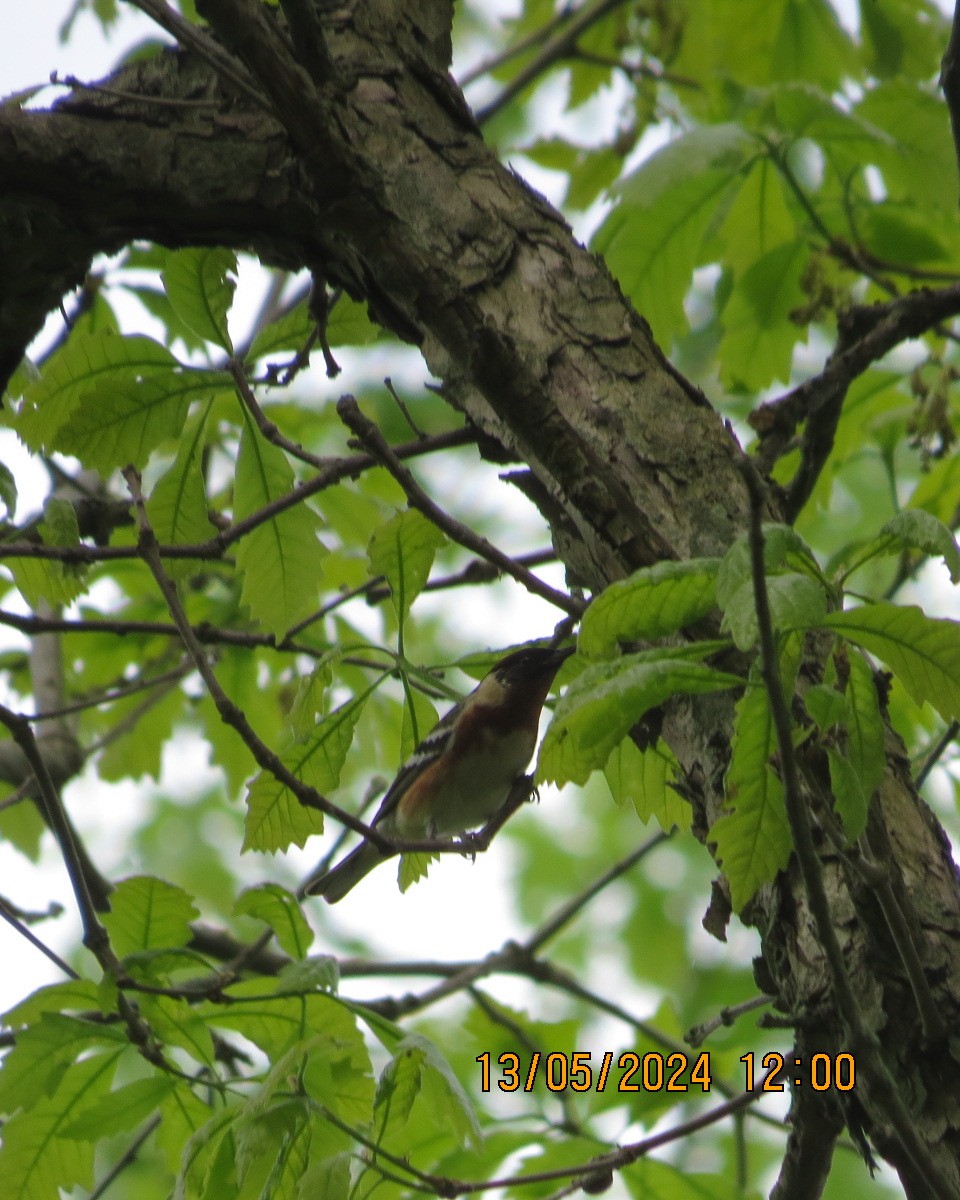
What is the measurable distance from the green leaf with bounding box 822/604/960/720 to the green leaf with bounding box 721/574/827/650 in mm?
118

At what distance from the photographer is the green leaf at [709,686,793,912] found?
4.82 feet

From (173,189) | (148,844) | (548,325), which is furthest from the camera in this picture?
(148,844)

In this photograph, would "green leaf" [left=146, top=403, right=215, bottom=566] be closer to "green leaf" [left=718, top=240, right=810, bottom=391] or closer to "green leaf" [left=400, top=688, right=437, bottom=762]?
"green leaf" [left=400, top=688, right=437, bottom=762]

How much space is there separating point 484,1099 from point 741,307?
262 cm

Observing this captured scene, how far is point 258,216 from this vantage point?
2.49m

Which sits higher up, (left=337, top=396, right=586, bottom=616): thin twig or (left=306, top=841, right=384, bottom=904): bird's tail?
(left=306, top=841, right=384, bottom=904): bird's tail

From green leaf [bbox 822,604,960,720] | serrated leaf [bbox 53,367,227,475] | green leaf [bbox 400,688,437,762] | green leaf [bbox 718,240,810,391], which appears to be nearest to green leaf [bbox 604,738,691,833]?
green leaf [bbox 400,688,437,762]

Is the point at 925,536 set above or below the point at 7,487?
below

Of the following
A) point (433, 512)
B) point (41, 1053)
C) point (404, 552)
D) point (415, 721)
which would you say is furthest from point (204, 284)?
point (41, 1053)

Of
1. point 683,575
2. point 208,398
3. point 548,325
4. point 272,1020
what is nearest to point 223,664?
point 208,398

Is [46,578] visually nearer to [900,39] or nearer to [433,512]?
[433,512]

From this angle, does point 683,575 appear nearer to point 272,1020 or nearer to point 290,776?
point 290,776

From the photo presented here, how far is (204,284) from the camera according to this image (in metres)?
2.55

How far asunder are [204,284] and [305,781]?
1.06 meters
